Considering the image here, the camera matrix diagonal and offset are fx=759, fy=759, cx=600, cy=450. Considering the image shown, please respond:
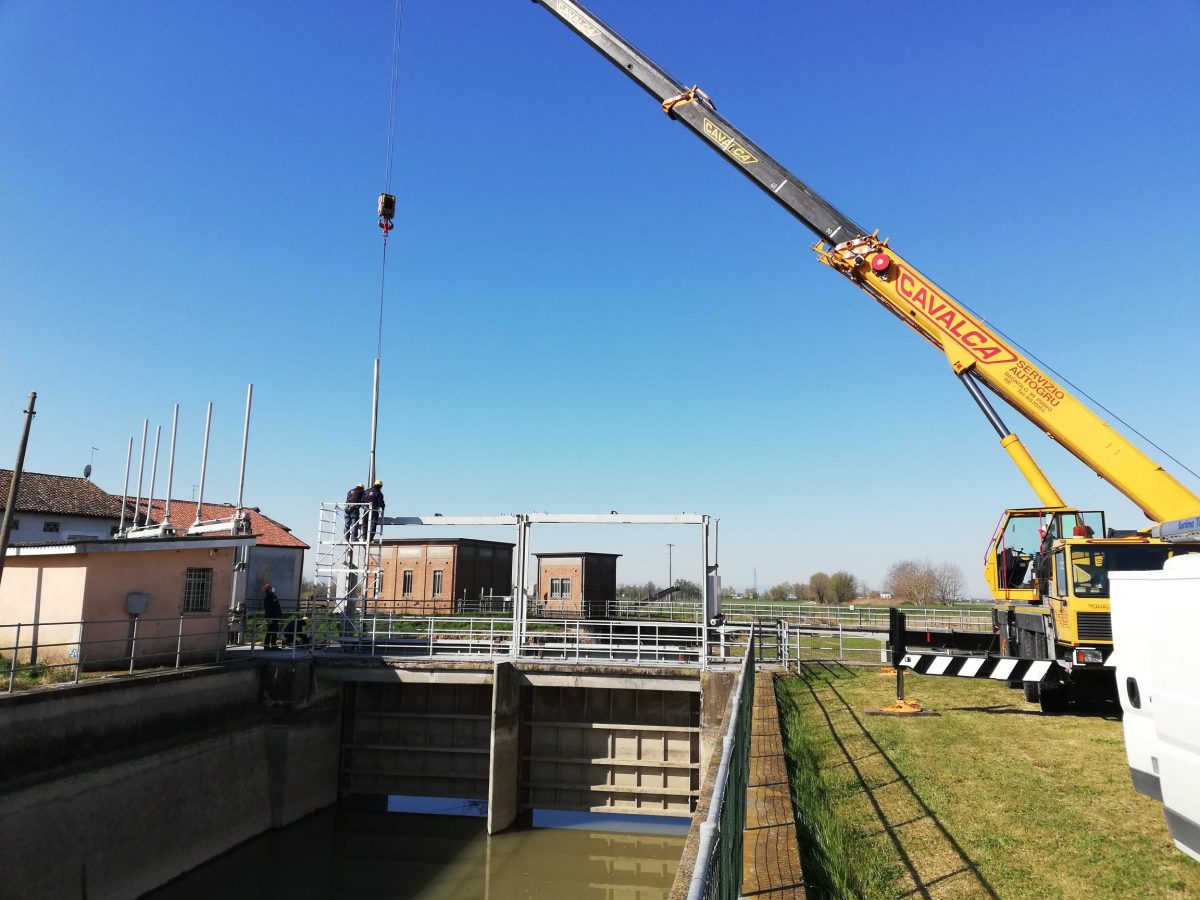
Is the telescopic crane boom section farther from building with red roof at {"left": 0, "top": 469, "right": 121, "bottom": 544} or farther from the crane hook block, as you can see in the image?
building with red roof at {"left": 0, "top": 469, "right": 121, "bottom": 544}

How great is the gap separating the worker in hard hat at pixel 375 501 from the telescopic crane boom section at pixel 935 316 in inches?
453

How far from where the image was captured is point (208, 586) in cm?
1766

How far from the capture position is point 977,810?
23.9ft

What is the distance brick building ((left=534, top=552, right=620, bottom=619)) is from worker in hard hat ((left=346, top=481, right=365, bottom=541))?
17.9m

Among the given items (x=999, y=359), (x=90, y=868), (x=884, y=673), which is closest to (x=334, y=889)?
(x=90, y=868)

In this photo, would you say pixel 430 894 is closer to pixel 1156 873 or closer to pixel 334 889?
pixel 334 889

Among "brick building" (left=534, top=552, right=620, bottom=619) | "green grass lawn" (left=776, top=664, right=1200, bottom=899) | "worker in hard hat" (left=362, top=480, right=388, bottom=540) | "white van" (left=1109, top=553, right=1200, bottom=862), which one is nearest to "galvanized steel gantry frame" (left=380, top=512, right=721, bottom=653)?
"worker in hard hat" (left=362, top=480, right=388, bottom=540)

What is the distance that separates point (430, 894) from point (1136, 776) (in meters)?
12.8

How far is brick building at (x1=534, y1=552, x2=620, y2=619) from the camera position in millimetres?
37156

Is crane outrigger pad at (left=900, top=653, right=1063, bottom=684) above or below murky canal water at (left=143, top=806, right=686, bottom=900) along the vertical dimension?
above

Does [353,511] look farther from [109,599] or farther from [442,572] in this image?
[442,572]

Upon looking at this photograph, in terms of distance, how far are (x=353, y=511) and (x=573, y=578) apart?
1954cm

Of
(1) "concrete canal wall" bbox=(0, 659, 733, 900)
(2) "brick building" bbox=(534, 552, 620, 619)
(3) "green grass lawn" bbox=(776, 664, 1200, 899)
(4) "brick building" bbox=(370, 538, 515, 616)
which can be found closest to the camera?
(3) "green grass lawn" bbox=(776, 664, 1200, 899)

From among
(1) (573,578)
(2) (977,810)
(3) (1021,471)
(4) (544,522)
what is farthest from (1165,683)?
(1) (573,578)
